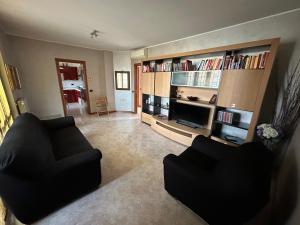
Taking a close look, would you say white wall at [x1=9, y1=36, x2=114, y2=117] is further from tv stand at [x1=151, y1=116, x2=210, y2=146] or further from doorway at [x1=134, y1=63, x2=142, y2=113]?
tv stand at [x1=151, y1=116, x2=210, y2=146]

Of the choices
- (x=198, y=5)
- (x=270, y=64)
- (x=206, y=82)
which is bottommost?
(x=206, y=82)

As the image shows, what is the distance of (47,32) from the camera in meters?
3.02

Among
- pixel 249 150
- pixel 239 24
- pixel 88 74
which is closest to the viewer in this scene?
pixel 249 150

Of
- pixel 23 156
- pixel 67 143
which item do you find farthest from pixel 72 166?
pixel 67 143

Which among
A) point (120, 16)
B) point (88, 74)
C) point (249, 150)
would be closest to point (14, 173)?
point (249, 150)

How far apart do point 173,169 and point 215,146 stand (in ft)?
2.56

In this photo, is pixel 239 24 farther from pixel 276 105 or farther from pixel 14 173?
pixel 14 173

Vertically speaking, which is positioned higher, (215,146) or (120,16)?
(120,16)

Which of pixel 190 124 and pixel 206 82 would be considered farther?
pixel 190 124

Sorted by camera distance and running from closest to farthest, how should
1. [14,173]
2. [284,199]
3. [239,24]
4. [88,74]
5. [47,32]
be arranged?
[14,173]
[284,199]
[239,24]
[47,32]
[88,74]

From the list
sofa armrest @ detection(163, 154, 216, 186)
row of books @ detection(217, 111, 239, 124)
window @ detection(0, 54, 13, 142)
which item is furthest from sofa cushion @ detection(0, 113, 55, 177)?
row of books @ detection(217, 111, 239, 124)

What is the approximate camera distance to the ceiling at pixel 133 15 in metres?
1.71

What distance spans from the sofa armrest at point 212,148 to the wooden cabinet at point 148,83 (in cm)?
226

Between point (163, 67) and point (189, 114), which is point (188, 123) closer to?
point (189, 114)
